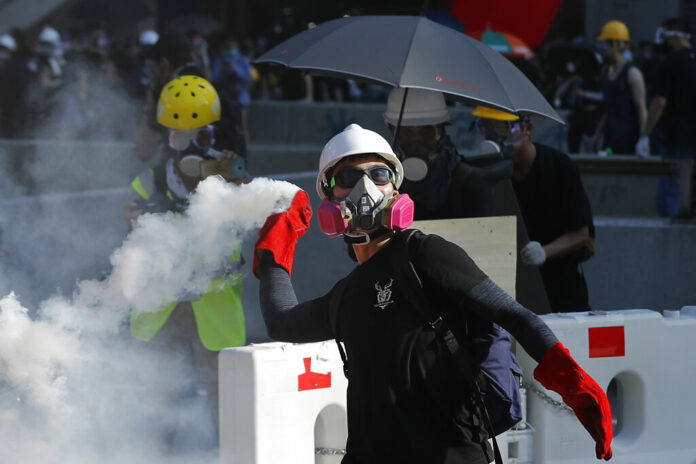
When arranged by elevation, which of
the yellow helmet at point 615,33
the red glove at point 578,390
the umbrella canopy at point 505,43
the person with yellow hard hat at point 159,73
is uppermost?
the umbrella canopy at point 505,43

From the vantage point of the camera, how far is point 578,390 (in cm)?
290

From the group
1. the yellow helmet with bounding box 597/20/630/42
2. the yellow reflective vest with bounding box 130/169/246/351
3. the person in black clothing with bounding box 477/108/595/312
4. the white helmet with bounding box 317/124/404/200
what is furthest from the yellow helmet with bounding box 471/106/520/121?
the yellow helmet with bounding box 597/20/630/42

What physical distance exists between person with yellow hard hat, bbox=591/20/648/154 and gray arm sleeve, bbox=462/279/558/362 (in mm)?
8020

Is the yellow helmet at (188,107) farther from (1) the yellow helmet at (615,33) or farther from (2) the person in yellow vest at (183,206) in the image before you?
(1) the yellow helmet at (615,33)

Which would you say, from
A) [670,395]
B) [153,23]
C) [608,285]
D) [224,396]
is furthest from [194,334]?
[153,23]

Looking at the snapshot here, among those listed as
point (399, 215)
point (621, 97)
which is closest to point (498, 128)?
point (399, 215)

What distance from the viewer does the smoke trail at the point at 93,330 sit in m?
4.29

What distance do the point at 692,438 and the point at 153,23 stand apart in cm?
2033

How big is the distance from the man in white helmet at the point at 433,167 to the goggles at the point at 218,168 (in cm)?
86

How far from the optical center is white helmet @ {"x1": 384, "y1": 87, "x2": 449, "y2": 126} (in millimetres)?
5387

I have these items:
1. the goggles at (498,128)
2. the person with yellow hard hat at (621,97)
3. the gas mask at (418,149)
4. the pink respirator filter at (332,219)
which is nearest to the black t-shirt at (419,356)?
the pink respirator filter at (332,219)

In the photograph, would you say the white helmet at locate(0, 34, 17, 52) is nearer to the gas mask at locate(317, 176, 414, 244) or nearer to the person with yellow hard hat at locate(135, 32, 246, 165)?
the person with yellow hard hat at locate(135, 32, 246, 165)

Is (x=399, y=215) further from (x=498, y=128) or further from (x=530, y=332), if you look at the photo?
(x=498, y=128)

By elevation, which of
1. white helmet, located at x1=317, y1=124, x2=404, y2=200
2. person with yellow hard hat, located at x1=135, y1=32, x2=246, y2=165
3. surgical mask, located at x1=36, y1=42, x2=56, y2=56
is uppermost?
surgical mask, located at x1=36, y1=42, x2=56, y2=56
